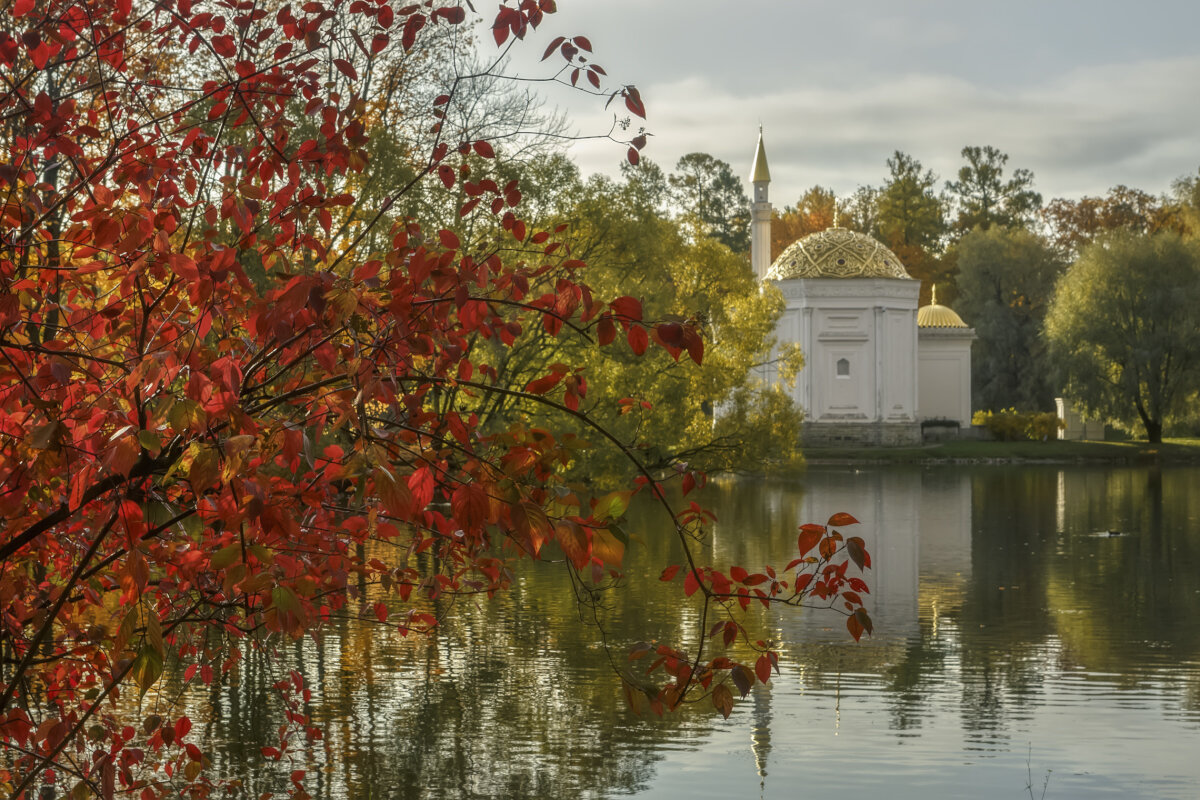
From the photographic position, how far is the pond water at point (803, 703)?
6.72 m

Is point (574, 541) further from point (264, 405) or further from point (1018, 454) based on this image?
point (1018, 454)

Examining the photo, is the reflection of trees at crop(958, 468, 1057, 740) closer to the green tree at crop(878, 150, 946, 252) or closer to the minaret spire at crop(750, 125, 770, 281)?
the minaret spire at crop(750, 125, 770, 281)

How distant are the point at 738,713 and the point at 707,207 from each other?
52.4 metres

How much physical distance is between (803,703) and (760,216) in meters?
40.9

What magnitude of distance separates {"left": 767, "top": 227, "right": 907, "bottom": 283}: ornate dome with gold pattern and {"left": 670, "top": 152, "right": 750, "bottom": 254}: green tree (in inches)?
520

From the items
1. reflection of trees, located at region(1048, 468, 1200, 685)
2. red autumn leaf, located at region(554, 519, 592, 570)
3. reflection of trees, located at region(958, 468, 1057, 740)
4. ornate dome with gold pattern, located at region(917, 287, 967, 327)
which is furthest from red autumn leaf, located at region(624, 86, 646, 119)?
ornate dome with gold pattern, located at region(917, 287, 967, 327)

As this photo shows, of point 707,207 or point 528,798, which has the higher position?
point 707,207

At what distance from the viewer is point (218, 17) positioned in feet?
14.2

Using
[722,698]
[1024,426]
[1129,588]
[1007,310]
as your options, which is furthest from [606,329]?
[1007,310]

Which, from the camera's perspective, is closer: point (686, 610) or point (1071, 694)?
point (1071, 694)

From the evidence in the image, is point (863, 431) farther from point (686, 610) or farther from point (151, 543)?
point (151, 543)

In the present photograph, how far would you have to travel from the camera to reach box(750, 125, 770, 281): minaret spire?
47688mm

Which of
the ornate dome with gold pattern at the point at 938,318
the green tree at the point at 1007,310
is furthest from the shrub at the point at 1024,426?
the ornate dome with gold pattern at the point at 938,318

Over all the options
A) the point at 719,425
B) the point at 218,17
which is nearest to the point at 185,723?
the point at 218,17
